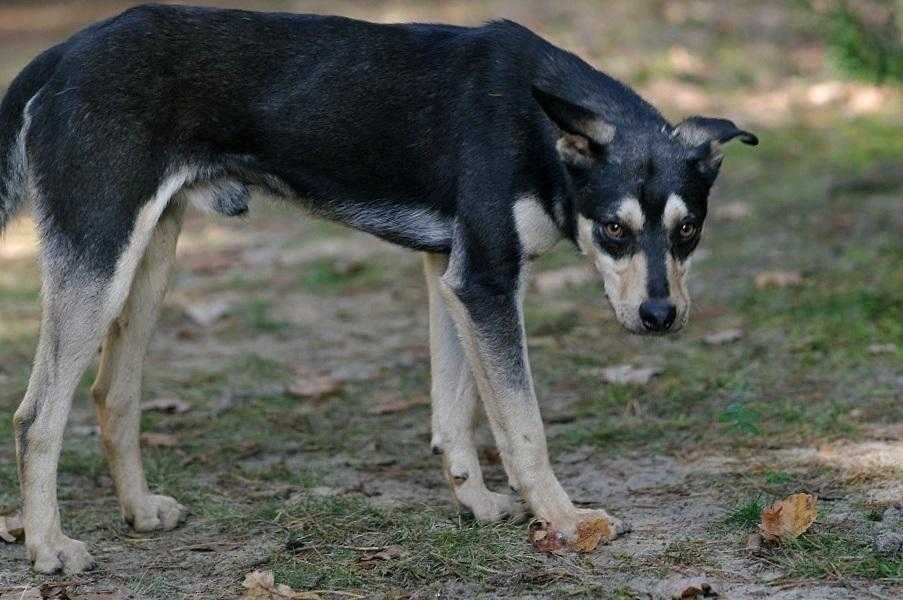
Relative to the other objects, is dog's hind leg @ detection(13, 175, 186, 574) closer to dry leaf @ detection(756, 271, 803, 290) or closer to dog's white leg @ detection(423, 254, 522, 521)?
dog's white leg @ detection(423, 254, 522, 521)

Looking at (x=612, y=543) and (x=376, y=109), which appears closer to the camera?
(x=612, y=543)

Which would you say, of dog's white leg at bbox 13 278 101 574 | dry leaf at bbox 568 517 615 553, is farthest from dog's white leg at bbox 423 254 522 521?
dog's white leg at bbox 13 278 101 574

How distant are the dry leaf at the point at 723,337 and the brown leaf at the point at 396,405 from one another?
166 cm

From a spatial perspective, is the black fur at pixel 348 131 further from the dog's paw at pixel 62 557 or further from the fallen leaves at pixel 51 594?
the fallen leaves at pixel 51 594

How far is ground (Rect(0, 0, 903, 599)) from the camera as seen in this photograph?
4781 mm

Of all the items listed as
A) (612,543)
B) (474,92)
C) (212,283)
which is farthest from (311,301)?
(612,543)

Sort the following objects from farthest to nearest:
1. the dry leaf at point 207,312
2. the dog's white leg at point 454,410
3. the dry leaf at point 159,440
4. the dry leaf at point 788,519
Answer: the dry leaf at point 207,312
the dry leaf at point 159,440
the dog's white leg at point 454,410
the dry leaf at point 788,519

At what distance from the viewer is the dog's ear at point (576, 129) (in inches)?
196

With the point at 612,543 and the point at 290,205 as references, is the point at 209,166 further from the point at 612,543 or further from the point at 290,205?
the point at 612,543

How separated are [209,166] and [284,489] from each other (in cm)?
145

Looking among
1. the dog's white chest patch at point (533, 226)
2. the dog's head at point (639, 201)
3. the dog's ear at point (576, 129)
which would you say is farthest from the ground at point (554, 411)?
the dog's ear at point (576, 129)

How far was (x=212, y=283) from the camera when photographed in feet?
31.7

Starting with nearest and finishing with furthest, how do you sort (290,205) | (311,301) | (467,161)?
(467,161), (290,205), (311,301)

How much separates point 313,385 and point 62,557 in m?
2.49
